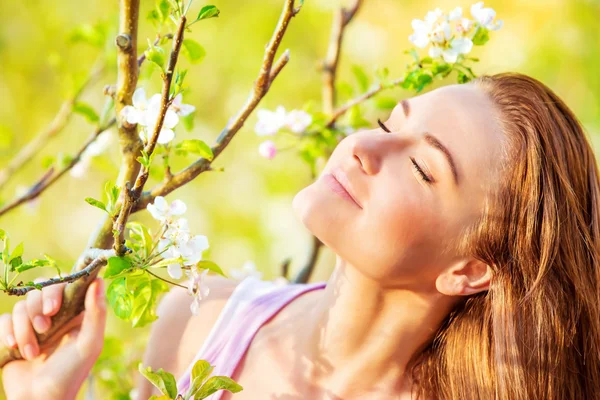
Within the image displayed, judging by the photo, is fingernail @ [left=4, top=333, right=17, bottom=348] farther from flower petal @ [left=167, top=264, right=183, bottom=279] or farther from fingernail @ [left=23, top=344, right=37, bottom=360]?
flower petal @ [left=167, top=264, right=183, bottom=279]

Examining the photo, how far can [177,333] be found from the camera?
3.52 feet

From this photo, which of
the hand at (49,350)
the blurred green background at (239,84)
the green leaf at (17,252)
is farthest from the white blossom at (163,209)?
the blurred green background at (239,84)

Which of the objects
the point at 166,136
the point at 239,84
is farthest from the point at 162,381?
the point at 239,84

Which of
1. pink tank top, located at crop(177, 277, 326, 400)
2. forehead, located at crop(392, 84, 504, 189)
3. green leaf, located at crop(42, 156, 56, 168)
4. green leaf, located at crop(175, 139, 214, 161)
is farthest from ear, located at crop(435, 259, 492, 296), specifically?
green leaf, located at crop(42, 156, 56, 168)

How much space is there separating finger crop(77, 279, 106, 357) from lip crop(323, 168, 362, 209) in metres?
0.31

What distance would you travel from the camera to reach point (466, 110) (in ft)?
2.97

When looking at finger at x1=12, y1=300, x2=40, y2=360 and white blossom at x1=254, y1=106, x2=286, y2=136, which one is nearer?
finger at x1=12, y1=300, x2=40, y2=360

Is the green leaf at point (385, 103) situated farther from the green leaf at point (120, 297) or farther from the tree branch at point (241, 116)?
the green leaf at point (120, 297)

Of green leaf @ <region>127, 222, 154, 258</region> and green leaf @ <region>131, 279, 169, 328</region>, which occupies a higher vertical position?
green leaf @ <region>127, 222, 154, 258</region>

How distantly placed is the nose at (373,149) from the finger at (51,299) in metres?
0.40

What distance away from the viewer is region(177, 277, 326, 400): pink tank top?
102 cm

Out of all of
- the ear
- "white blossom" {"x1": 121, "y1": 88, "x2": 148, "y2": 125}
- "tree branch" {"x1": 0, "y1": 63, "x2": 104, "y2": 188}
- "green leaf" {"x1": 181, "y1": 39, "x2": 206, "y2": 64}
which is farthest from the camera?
"tree branch" {"x1": 0, "y1": 63, "x2": 104, "y2": 188}

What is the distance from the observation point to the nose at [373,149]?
86 centimetres

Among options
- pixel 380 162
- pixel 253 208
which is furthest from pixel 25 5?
pixel 380 162
